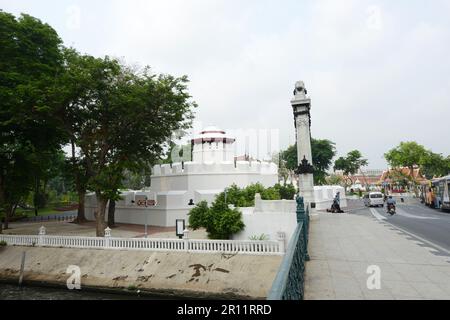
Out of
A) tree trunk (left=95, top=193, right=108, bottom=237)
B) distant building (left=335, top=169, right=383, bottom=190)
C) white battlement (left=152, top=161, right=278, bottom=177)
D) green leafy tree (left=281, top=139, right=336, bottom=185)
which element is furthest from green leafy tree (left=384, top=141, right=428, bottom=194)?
tree trunk (left=95, top=193, right=108, bottom=237)

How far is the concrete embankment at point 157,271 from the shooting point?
13672mm

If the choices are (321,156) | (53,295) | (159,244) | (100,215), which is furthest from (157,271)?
(321,156)

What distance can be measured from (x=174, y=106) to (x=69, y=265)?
36.8ft

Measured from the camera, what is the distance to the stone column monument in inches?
819

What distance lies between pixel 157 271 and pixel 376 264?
34.9 ft

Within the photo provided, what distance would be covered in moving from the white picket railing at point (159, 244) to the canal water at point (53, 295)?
2.47 metres

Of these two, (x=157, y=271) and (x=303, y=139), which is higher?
(x=303, y=139)

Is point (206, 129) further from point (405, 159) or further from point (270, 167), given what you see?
point (405, 159)

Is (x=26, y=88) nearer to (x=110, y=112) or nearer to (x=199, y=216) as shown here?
(x=110, y=112)

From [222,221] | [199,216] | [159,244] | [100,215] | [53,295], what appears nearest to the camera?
[53,295]

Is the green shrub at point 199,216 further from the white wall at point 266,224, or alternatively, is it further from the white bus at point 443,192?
the white bus at point 443,192

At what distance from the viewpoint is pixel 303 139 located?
2134cm
